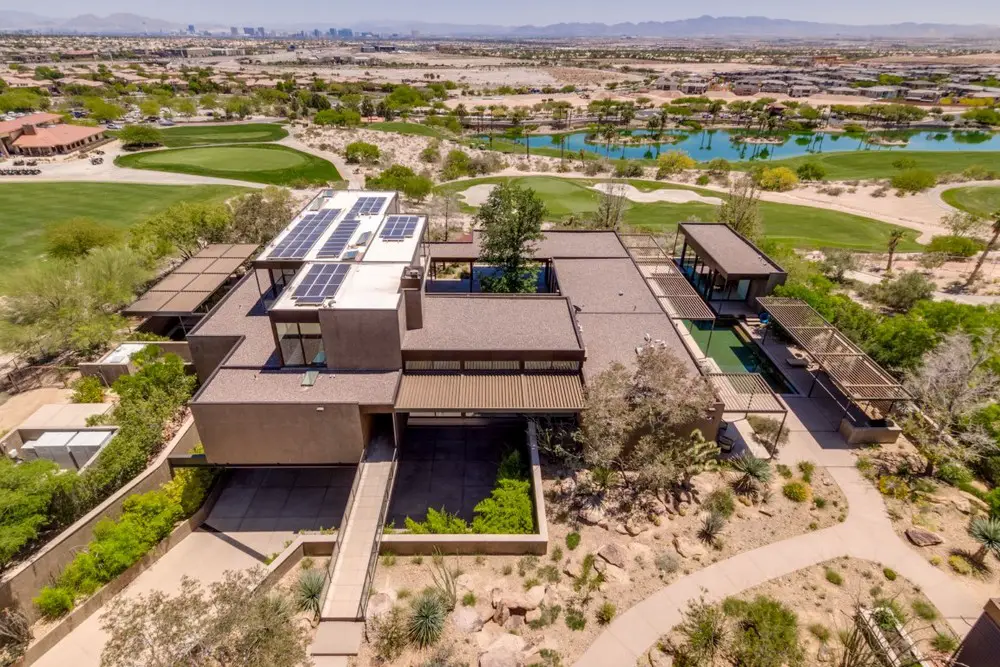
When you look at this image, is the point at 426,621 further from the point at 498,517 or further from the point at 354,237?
the point at 354,237

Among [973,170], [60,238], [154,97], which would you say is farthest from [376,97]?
[973,170]

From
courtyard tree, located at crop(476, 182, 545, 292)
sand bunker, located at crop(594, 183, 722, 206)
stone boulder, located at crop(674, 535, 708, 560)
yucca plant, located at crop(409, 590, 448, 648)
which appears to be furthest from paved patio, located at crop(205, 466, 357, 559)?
sand bunker, located at crop(594, 183, 722, 206)

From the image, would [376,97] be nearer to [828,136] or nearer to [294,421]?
[828,136]

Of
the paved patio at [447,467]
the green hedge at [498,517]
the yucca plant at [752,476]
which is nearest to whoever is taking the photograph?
the green hedge at [498,517]

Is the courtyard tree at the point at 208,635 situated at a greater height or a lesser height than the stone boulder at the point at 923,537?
greater

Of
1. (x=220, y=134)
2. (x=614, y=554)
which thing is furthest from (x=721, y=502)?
(x=220, y=134)

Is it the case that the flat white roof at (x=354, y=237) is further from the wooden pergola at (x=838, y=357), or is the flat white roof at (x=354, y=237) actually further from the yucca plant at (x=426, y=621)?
the wooden pergola at (x=838, y=357)

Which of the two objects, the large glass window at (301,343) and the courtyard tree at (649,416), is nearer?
the courtyard tree at (649,416)

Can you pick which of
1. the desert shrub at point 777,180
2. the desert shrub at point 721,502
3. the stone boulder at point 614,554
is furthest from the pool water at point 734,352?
the desert shrub at point 777,180
